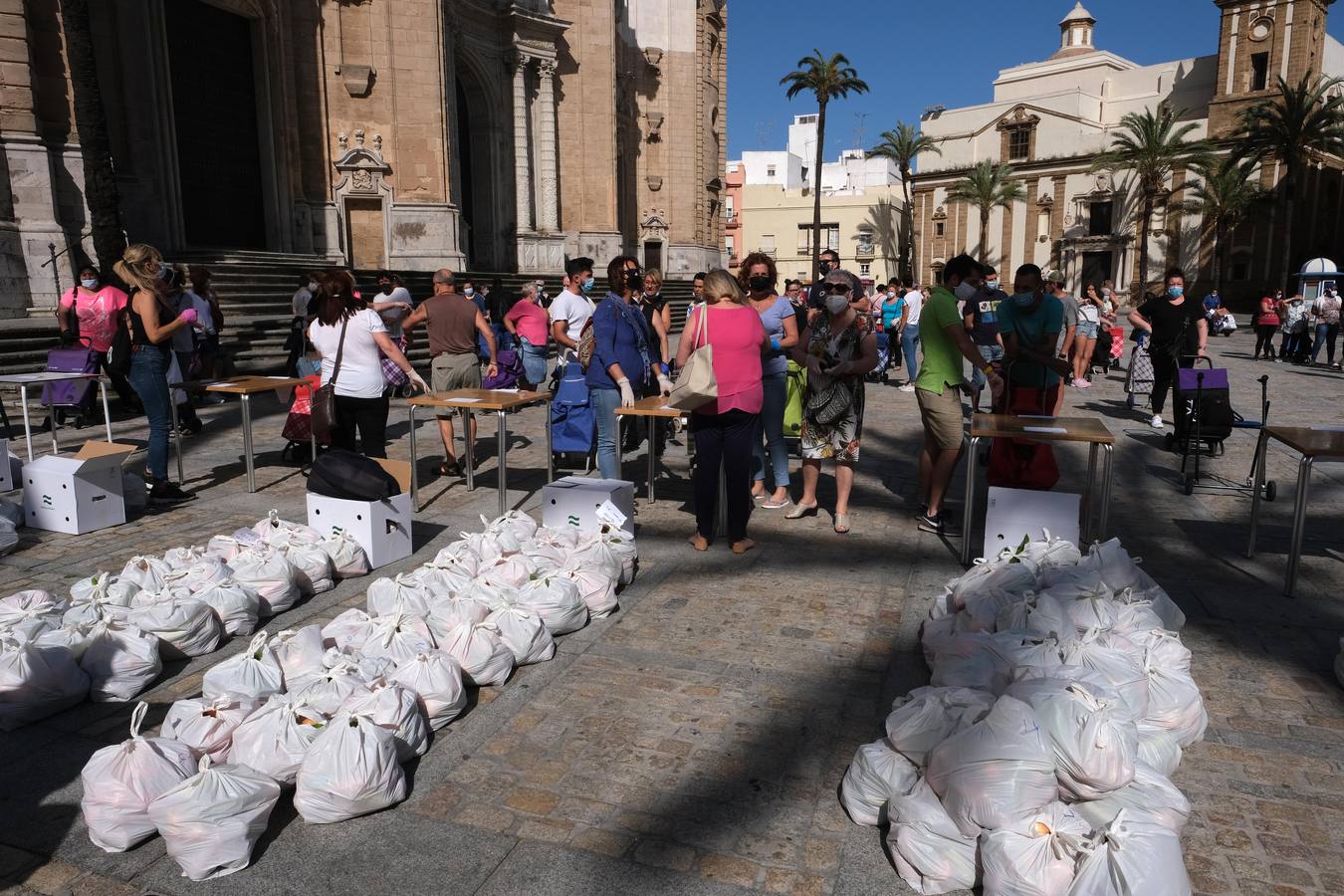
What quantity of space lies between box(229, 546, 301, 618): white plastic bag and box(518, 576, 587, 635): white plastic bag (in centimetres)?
137

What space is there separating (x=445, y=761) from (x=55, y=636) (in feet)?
6.27

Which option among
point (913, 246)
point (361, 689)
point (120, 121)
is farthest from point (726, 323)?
point (913, 246)

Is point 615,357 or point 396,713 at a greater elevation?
point 615,357

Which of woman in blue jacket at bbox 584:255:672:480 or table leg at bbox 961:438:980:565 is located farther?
woman in blue jacket at bbox 584:255:672:480

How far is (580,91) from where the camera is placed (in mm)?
31188

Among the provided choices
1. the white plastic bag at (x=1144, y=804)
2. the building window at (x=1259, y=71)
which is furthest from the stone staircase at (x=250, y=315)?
the building window at (x=1259, y=71)

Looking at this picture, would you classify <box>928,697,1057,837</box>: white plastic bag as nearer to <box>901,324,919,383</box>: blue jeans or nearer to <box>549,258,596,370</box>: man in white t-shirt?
<box>549,258,596,370</box>: man in white t-shirt

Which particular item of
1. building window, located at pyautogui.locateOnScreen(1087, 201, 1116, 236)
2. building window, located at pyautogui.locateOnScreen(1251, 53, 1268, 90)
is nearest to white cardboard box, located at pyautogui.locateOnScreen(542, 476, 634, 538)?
building window, located at pyautogui.locateOnScreen(1087, 201, 1116, 236)

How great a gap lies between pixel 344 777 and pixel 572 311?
5929mm

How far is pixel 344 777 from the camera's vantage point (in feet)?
9.77

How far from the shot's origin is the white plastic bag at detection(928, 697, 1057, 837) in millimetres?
2709

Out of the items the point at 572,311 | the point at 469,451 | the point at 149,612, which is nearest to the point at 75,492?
the point at 149,612

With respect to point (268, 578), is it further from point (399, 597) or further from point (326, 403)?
point (326, 403)

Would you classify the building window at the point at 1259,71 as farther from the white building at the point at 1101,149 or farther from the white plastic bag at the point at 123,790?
the white plastic bag at the point at 123,790
